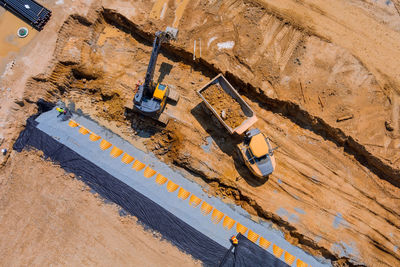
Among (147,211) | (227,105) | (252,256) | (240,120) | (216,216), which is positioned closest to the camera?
(252,256)

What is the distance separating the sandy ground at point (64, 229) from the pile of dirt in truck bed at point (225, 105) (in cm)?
562

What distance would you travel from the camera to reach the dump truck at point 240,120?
9.22m

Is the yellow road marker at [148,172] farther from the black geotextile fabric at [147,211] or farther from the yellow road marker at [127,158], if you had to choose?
the black geotextile fabric at [147,211]

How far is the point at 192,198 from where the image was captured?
9547mm

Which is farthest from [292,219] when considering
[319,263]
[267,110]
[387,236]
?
[267,110]

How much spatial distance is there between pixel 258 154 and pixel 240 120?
1.82m

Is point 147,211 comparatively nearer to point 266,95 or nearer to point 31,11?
point 266,95

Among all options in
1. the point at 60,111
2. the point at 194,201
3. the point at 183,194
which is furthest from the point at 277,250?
the point at 60,111

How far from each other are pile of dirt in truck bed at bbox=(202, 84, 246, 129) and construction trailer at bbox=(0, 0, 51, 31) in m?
8.05

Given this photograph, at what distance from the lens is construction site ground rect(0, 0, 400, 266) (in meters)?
9.63

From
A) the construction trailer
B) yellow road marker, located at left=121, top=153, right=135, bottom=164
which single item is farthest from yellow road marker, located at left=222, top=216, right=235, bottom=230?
the construction trailer

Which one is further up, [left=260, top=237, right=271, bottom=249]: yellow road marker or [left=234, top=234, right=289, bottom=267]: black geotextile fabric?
[left=260, top=237, right=271, bottom=249]: yellow road marker

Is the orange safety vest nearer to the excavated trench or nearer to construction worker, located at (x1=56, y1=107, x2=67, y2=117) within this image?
the excavated trench

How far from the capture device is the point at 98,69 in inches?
419
